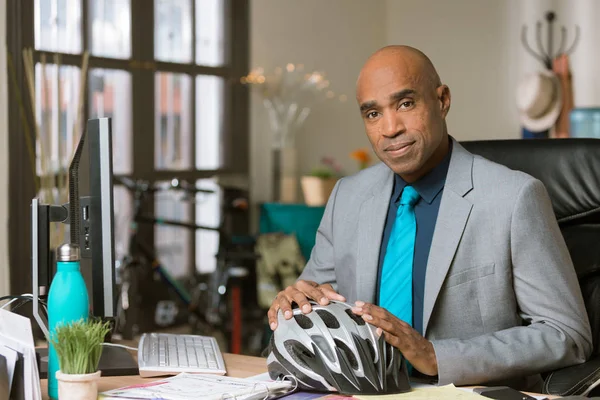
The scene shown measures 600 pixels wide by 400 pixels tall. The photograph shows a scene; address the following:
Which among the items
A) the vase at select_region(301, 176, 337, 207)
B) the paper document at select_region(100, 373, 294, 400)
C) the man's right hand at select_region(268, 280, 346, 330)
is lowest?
the paper document at select_region(100, 373, 294, 400)

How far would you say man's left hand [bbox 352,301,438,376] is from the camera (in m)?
1.53

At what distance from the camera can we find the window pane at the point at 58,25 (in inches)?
162

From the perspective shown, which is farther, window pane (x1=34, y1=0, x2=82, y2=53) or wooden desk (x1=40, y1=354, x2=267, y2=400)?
window pane (x1=34, y1=0, x2=82, y2=53)

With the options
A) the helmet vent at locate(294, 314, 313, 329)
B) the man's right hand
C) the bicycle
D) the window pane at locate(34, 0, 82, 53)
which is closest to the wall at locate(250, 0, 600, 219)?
the bicycle

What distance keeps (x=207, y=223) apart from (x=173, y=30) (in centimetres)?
116

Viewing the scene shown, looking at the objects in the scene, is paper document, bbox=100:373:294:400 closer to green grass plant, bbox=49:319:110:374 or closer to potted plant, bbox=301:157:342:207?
green grass plant, bbox=49:319:110:374

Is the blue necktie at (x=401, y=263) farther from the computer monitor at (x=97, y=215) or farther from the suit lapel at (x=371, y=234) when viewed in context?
the computer monitor at (x=97, y=215)

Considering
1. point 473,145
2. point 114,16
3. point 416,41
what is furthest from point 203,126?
point 473,145

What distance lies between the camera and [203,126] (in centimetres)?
511

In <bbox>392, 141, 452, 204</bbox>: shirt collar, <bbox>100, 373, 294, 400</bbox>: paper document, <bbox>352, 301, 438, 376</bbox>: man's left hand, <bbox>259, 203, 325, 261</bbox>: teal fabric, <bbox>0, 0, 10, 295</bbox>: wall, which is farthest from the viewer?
<bbox>259, 203, 325, 261</bbox>: teal fabric

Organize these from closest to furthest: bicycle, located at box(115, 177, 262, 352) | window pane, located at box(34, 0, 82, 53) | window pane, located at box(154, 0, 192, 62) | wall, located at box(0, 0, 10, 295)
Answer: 1. wall, located at box(0, 0, 10, 295)
2. window pane, located at box(34, 0, 82, 53)
3. bicycle, located at box(115, 177, 262, 352)
4. window pane, located at box(154, 0, 192, 62)

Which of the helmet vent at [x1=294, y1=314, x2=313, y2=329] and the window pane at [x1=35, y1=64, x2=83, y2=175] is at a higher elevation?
the window pane at [x1=35, y1=64, x2=83, y2=175]

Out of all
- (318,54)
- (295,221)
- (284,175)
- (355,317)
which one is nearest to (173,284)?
(295,221)

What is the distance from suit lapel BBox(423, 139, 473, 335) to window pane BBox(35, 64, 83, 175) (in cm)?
243
